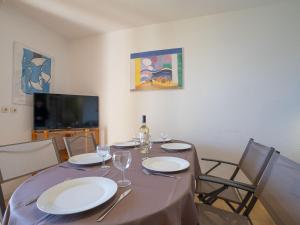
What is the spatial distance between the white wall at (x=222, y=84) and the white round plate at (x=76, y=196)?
2038mm

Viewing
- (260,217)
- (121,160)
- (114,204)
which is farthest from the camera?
(260,217)

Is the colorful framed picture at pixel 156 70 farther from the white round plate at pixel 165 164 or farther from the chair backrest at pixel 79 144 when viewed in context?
the white round plate at pixel 165 164

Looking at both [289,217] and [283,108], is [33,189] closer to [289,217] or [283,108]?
[289,217]

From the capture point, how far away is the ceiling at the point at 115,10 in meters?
2.38

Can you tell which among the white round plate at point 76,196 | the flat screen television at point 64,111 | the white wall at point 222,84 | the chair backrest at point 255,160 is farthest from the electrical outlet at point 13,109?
the chair backrest at point 255,160

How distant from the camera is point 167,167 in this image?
120cm

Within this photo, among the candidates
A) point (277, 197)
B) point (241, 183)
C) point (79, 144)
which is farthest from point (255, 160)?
point (79, 144)

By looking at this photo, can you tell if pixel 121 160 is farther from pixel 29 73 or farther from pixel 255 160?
pixel 29 73

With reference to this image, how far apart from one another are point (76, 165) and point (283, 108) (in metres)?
2.55

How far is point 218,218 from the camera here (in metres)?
1.21

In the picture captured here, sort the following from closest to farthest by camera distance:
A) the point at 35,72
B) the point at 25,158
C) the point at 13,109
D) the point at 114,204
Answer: the point at 114,204 → the point at 25,158 → the point at 13,109 → the point at 35,72

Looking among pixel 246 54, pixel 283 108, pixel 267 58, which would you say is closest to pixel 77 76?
pixel 246 54

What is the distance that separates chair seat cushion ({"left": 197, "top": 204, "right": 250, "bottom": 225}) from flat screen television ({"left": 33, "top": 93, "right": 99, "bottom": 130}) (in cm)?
238

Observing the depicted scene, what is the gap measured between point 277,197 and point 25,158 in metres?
1.65
